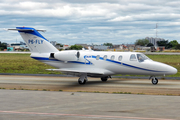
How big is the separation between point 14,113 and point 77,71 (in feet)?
40.5

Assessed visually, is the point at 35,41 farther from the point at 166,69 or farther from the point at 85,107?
the point at 85,107

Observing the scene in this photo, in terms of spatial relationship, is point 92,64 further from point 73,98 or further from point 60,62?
point 73,98

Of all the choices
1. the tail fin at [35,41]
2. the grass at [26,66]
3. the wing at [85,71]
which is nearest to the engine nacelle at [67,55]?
the wing at [85,71]

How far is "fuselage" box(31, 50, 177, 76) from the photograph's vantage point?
79.0 feet

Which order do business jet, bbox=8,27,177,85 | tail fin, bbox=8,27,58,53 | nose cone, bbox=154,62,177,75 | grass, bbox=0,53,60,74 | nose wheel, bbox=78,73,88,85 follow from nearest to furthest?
nose cone, bbox=154,62,177,75 → business jet, bbox=8,27,177,85 → nose wheel, bbox=78,73,88,85 → tail fin, bbox=8,27,58,53 → grass, bbox=0,53,60,74

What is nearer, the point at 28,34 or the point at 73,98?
the point at 73,98

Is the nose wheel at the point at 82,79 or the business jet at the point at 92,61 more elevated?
the business jet at the point at 92,61

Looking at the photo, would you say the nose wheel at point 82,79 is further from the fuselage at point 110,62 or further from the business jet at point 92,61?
the fuselage at point 110,62

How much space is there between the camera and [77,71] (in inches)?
953

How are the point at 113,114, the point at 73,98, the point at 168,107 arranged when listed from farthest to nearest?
the point at 73,98
the point at 168,107
the point at 113,114

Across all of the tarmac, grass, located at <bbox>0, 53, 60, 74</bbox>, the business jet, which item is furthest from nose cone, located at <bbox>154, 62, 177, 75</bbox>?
grass, located at <bbox>0, 53, 60, 74</bbox>

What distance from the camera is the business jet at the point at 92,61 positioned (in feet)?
79.5

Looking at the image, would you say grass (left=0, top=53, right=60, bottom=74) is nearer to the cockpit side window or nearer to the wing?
the wing

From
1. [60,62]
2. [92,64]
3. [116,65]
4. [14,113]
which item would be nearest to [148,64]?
[116,65]
